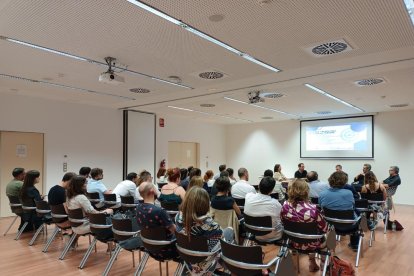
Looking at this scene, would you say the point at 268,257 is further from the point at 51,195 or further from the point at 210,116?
the point at 210,116

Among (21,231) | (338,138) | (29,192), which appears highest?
(338,138)

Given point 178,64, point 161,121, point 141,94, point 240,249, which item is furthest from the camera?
point 161,121

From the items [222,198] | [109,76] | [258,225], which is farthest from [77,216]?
[258,225]

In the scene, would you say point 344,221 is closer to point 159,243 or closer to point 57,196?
point 159,243

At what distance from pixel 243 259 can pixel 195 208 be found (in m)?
0.59

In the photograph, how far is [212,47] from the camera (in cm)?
457

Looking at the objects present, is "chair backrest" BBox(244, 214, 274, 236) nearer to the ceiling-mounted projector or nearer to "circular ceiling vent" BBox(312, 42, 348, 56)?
"circular ceiling vent" BBox(312, 42, 348, 56)

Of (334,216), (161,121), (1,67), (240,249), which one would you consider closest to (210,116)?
(161,121)

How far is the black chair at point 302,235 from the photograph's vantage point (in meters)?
3.30

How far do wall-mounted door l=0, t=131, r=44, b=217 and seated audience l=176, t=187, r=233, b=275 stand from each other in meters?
6.67

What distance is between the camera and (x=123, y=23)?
3807 millimetres

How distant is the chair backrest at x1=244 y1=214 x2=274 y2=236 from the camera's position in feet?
11.7

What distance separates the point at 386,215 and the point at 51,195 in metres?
6.12

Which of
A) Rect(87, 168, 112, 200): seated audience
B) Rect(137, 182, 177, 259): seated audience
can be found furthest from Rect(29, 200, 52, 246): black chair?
Rect(137, 182, 177, 259): seated audience
